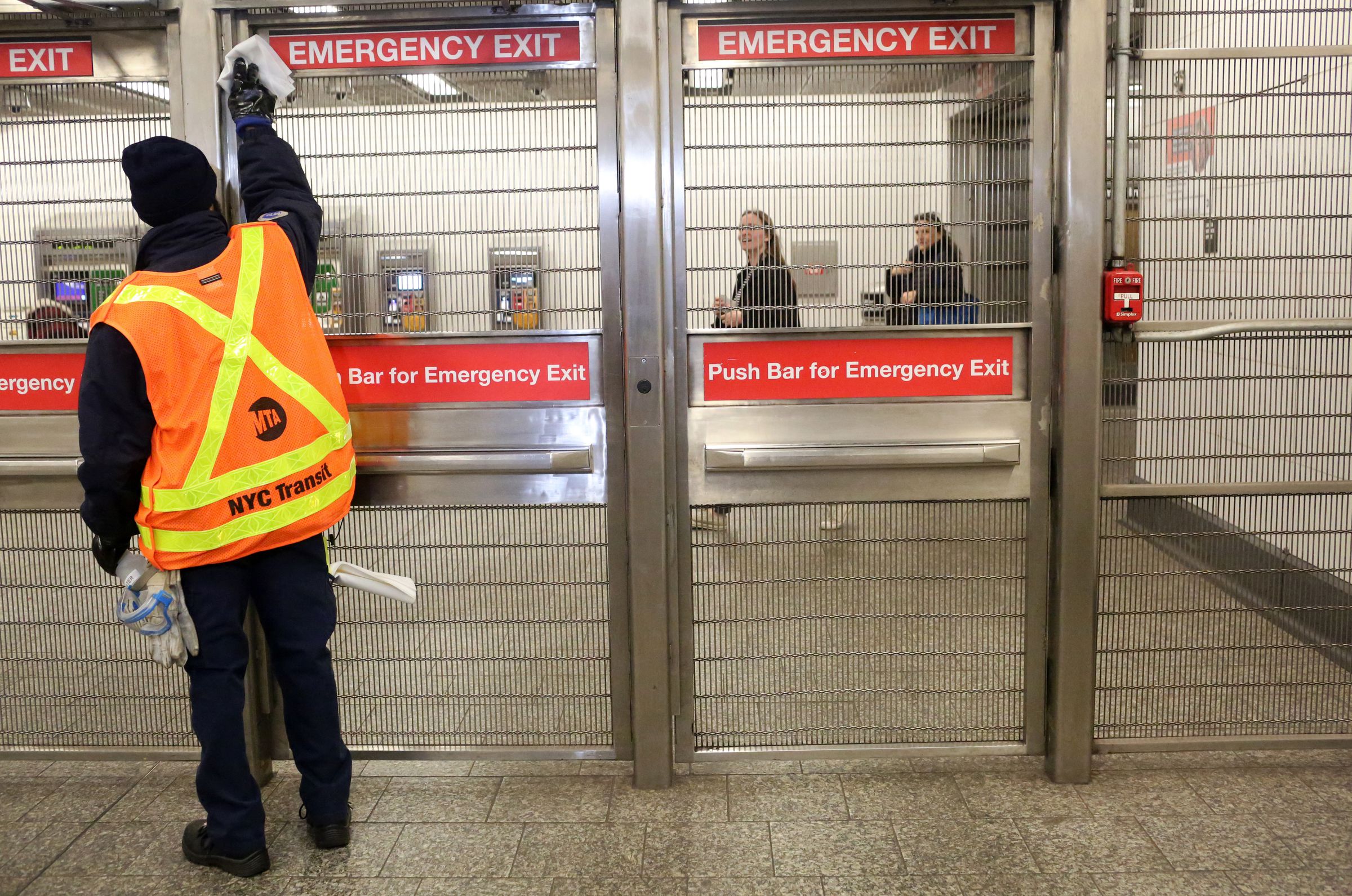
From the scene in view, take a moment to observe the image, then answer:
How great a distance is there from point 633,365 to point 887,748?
138 cm

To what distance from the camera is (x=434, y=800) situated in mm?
3189

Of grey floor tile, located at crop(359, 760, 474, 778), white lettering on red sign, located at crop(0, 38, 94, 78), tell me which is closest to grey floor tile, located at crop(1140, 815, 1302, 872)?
grey floor tile, located at crop(359, 760, 474, 778)

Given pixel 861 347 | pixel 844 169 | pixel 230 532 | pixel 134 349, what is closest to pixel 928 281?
pixel 861 347

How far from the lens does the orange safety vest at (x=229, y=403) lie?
2646 mm

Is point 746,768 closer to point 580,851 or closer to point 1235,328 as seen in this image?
point 580,851

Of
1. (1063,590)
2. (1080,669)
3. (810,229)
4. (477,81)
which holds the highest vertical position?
(477,81)

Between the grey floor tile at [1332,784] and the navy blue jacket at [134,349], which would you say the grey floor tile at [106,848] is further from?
the grey floor tile at [1332,784]

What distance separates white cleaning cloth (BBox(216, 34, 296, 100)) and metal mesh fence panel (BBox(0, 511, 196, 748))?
1.38m

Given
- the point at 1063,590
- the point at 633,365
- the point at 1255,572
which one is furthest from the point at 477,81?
the point at 1255,572

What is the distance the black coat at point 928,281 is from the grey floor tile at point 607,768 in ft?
5.05

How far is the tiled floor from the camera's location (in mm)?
2721

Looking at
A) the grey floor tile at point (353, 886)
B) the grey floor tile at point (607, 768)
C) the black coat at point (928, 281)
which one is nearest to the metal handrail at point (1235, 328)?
the black coat at point (928, 281)

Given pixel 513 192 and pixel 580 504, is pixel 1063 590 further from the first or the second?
pixel 513 192

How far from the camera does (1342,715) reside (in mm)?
3484
